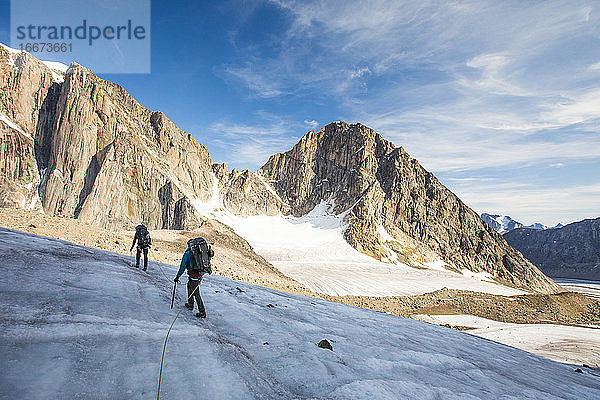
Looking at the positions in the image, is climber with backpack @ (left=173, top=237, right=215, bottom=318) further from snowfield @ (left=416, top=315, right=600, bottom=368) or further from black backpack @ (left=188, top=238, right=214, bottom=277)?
snowfield @ (left=416, top=315, right=600, bottom=368)

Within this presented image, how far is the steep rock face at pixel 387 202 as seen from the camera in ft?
343

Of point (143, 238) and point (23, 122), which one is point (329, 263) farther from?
point (23, 122)

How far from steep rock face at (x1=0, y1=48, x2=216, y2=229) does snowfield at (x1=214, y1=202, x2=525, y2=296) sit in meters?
25.4

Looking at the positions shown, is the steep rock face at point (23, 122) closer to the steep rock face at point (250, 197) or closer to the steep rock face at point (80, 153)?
the steep rock face at point (80, 153)

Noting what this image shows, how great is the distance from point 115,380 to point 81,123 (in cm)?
8967

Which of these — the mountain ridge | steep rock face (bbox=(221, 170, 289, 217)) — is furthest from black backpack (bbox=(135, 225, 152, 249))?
steep rock face (bbox=(221, 170, 289, 217))

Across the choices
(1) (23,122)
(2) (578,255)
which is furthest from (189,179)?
(2) (578,255)

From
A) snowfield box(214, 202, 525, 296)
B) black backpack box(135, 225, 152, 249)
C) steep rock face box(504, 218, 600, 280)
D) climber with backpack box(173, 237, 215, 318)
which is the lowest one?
steep rock face box(504, 218, 600, 280)

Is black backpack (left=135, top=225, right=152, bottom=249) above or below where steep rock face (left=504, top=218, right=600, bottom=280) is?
above

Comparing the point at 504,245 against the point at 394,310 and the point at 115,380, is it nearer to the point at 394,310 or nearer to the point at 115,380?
the point at 394,310

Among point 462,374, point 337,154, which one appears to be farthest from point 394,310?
point 337,154

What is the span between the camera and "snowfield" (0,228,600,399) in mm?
3756

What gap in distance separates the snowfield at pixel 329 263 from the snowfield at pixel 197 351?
1441 inches

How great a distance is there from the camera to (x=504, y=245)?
116 m
